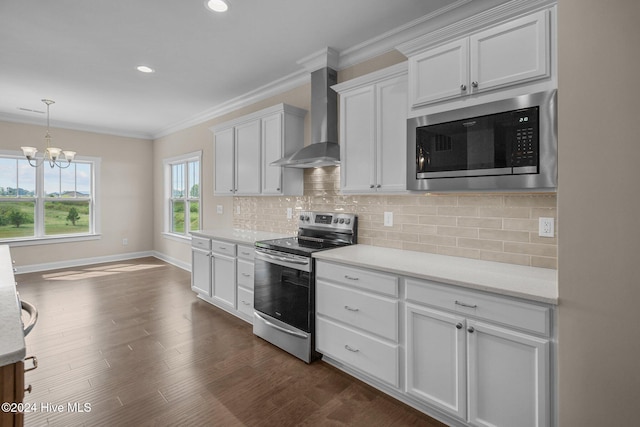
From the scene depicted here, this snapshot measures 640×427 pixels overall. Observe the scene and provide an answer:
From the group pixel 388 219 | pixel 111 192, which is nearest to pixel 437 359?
pixel 388 219

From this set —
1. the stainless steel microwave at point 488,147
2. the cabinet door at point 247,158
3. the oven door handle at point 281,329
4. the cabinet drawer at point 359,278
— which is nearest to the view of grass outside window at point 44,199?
the cabinet door at point 247,158

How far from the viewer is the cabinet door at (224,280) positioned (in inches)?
142

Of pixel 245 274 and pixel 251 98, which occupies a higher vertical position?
pixel 251 98

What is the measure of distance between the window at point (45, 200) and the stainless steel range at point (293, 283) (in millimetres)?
5219

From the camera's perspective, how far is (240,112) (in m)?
4.73

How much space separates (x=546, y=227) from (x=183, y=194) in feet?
19.5

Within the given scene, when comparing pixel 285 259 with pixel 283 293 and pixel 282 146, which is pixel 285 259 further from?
pixel 282 146

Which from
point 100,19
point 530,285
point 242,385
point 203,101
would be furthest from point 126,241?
point 530,285

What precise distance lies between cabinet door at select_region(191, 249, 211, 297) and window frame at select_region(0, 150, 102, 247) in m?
3.59

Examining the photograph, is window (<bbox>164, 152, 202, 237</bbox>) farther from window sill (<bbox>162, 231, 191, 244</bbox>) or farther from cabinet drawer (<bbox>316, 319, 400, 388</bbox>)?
cabinet drawer (<bbox>316, 319, 400, 388</bbox>)

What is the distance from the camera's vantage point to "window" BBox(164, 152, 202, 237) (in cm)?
591

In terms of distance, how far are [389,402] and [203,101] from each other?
14.9 feet

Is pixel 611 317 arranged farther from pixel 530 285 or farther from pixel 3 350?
pixel 3 350

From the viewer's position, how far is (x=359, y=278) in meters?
2.28
